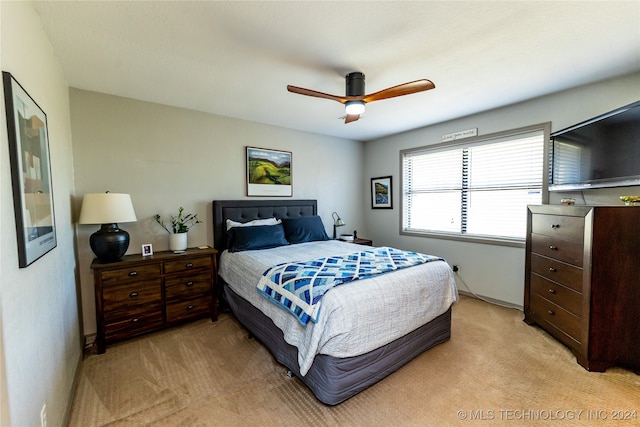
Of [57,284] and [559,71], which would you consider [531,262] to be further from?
[57,284]

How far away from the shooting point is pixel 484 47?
1970 millimetres

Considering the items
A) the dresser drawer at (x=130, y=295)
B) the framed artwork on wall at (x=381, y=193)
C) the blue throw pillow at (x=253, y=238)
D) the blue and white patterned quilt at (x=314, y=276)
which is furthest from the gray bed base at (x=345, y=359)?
the framed artwork on wall at (x=381, y=193)

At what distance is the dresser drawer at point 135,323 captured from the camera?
2.48 metres

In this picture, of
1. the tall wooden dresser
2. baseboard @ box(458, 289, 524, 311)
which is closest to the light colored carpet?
the tall wooden dresser

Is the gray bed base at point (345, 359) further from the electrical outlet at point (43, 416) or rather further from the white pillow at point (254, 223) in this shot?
the electrical outlet at point (43, 416)

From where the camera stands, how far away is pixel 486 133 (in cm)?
343

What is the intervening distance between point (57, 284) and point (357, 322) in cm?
204

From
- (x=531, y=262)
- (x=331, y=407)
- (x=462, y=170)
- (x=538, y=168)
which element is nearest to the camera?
(x=331, y=407)

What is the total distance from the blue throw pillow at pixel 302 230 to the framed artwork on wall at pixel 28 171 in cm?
242

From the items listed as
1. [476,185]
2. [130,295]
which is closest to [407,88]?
[476,185]

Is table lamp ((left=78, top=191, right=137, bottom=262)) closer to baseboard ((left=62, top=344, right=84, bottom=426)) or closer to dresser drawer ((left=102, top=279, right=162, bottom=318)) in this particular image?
dresser drawer ((left=102, top=279, right=162, bottom=318))

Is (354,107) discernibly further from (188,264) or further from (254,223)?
(188,264)

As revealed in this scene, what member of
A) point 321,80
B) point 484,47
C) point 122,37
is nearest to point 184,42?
point 122,37

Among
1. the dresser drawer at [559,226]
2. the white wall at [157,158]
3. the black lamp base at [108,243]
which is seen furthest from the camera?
the white wall at [157,158]
